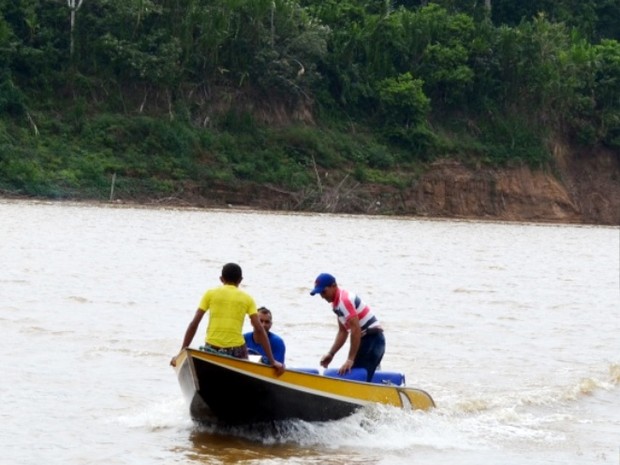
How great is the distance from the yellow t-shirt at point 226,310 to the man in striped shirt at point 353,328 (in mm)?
735

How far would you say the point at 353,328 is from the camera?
13.9 metres

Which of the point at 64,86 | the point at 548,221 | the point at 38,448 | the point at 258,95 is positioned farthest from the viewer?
the point at 548,221

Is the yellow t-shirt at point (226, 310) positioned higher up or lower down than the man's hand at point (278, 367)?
higher up

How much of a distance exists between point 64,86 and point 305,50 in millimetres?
9787

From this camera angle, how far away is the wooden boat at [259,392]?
13031mm

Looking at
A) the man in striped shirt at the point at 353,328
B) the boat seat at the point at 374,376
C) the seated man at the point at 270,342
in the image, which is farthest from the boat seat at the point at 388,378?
the seated man at the point at 270,342

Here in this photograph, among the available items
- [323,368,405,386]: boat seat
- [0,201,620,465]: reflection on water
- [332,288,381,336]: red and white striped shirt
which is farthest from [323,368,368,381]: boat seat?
[332,288,381,336]: red and white striped shirt

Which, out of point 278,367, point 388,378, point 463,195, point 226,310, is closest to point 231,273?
point 226,310

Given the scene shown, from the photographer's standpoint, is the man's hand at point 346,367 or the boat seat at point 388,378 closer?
the man's hand at point 346,367

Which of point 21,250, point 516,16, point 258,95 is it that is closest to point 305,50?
point 258,95

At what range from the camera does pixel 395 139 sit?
207 ft

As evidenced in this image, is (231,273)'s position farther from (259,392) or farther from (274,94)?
(274,94)

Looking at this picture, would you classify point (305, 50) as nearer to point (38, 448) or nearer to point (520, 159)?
point (520, 159)

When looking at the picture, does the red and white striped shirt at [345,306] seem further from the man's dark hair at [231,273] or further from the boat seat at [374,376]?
the man's dark hair at [231,273]
